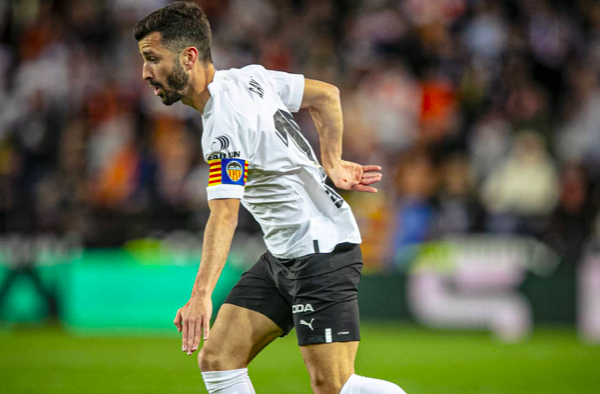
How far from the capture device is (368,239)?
12.0 m

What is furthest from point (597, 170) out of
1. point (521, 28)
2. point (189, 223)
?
point (189, 223)

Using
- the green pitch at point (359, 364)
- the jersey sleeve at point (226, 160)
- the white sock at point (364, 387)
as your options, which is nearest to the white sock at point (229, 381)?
the white sock at point (364, 387)

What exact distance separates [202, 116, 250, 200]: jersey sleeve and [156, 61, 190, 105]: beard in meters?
0.29

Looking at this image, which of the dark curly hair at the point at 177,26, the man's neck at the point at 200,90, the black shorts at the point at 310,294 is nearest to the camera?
the dark curly hair at the point at 177,26

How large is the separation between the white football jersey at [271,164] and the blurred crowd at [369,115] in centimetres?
726

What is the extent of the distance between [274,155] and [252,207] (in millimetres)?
374

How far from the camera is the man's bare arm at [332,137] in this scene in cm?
482

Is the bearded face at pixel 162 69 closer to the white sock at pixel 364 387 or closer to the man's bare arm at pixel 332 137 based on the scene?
the man's bare arm at pixel 332 137

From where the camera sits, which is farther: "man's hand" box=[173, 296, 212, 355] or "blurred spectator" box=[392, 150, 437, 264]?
"blurred spectator" box=[392, 150, 437, 264]

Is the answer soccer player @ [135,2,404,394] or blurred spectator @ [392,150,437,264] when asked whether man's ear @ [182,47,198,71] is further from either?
blurred spectator @ [392,150,437,264]

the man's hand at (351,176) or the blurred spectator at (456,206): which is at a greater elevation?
the man's hand at (351,176)

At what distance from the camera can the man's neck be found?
427cm

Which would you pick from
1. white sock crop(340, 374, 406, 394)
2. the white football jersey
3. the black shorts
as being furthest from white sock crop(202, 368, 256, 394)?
the white football jersey

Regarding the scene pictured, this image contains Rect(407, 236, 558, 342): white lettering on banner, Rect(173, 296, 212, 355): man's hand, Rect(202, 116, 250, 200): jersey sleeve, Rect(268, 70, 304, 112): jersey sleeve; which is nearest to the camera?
Rect(173, 296, 212, 355): man's hand
